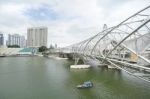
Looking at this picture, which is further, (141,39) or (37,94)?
(37,94)

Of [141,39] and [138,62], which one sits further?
[141,39]

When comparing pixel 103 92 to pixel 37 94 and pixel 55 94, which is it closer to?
pixel 55 94

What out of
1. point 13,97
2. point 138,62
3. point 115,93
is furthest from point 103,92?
point 13,97

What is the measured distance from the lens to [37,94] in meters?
27.9

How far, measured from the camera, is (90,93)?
28.1 metres

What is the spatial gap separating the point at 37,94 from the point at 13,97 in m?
3.18

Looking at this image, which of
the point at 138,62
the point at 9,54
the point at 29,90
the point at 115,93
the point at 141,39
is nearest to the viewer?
the point at 138,62

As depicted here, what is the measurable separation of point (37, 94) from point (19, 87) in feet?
17.5

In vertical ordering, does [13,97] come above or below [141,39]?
below

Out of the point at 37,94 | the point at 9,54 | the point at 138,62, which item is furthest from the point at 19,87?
the point at 9,54

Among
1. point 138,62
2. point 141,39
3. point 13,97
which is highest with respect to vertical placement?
point 141,39

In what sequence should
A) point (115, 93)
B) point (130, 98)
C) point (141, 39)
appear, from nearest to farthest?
point (141, 39), point (130, 98), point (115, 93)

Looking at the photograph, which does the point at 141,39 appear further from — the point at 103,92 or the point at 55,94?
the point at 55,94

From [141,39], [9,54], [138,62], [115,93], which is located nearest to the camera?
[138,62]
